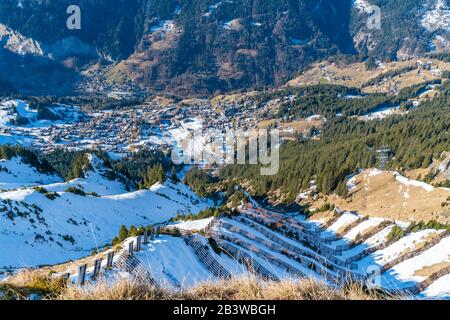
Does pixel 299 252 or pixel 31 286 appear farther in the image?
pixel 299 252

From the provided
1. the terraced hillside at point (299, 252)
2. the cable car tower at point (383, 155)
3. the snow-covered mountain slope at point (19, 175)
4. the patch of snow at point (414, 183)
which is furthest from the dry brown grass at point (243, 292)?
the cable car tower at point (383, 155)

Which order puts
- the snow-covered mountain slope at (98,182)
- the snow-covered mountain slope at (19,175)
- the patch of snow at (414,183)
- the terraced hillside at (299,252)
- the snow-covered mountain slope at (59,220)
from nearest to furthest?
the terraced hillside at (299,252)
the snow-covered mountain slope at (59,220)
the snow-covered mountain slope at (19,175)
the patch of snow at (414,183)
the snow-covered mountain slope at (98,182)

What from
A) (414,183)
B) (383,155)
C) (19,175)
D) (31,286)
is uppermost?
(31,286)

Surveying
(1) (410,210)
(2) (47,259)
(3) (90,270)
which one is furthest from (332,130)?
(3) (90,270)

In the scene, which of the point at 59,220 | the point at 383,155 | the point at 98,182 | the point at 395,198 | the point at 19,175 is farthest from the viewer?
the point at 383,155

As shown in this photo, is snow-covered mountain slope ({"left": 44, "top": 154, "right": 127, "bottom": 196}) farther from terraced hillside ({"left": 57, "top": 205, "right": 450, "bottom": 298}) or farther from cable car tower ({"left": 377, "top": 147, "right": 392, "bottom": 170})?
cable car tower ({"left": 377, "top": 147, "right": 392, "bottom": 170})

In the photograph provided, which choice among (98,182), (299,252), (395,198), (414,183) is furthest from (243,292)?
(98,182)

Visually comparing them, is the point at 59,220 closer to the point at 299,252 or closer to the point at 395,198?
the point at 299,252

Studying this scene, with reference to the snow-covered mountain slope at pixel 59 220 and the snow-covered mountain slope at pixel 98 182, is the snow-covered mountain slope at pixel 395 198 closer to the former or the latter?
the snow-covered mountain slope at pixel 59 220
